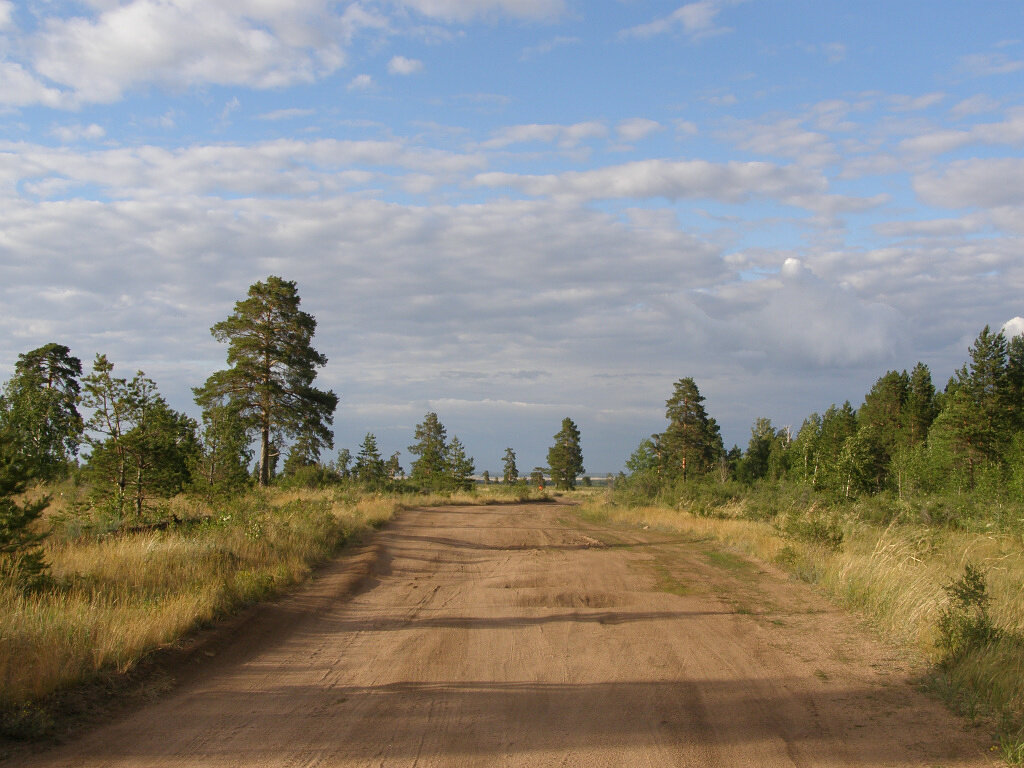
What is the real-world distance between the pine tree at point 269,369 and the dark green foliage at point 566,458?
52.2 metres

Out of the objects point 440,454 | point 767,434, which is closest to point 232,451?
point 440,454

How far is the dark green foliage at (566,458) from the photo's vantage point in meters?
86.8

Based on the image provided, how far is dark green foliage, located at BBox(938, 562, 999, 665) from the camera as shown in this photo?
7.01 meters

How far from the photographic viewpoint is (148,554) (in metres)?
10.5

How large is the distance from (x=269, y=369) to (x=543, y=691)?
110ft

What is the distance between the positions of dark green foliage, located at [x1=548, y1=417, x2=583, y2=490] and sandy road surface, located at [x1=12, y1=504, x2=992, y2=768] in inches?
2978

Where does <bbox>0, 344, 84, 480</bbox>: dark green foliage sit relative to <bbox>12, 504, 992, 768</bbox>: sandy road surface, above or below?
above

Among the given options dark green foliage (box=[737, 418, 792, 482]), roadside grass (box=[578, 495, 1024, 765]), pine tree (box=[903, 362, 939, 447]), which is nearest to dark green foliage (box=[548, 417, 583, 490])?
dark green foliage (box=[737, 418, 792, 482])

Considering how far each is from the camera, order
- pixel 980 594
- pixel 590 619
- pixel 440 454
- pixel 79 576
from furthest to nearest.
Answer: pixel 440 454 → pixel 590 619 → pixel 79 576 → pixel 980 594

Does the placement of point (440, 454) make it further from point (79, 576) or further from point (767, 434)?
point (767, 434)

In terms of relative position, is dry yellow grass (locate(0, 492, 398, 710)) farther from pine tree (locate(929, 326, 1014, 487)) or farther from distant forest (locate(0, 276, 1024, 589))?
pine tree (locate(929, 326, 1014, 487))

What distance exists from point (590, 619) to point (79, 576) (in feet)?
21.9

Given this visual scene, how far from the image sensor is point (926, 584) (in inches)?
357

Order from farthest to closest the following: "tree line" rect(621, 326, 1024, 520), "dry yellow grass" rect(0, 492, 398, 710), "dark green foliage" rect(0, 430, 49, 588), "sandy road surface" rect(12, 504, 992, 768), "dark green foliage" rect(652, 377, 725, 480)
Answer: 1. "dark green foliage" rect(652, 377, 725, 480)
2. "tree line" rect(621, 326, 1024, 520)
3. "dark green foliage" rect(0, 430, 49, 588)
4. "dry yellow grass" rect(0, 492, 398, 710)
5. "sandy road surface" rect(12, 504, 992, 768)
